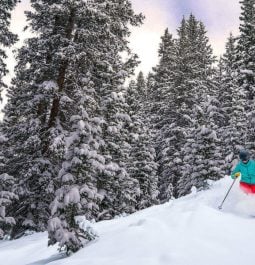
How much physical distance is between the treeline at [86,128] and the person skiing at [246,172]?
406 cm

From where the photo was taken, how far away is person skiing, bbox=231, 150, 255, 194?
10586mm

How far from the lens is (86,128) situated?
1082 cm

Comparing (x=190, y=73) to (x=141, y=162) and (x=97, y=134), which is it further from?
(x=97, y=134)

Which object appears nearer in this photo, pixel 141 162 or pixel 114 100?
pixel 114 100

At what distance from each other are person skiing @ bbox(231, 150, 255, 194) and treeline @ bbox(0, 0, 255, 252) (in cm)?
406

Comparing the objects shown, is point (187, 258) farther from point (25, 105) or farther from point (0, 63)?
point (0, 63)

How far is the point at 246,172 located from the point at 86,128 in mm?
4575

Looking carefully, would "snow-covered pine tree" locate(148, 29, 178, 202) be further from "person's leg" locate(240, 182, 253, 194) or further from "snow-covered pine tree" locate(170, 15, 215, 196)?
"person's leg" locate(240, 182, 253, 194)

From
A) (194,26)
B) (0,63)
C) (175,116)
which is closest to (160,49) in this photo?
(194,26)

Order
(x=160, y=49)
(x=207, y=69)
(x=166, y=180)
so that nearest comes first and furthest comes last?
(x=166, y=180) → (x=207, y=69) → (x=160, y=49)

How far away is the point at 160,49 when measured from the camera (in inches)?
2095

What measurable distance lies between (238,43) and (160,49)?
2131 centimetres

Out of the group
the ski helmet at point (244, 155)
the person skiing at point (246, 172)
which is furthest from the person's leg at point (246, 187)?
the ski helmet at point (244, 155)

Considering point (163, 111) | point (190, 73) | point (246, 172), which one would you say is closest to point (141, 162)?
point (163, 111)
